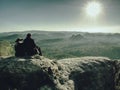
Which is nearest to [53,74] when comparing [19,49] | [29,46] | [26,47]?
[29,46]

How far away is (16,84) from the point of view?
108 ft

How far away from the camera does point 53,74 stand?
115 ft

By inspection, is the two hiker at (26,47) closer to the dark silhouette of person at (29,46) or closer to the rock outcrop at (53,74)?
the dark silhouette of person at (29,46)

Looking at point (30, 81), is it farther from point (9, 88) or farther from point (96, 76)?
point (96, 76)

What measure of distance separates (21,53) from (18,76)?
3789 mm

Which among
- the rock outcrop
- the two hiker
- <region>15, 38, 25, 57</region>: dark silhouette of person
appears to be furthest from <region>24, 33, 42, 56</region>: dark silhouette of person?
the rock outcrop

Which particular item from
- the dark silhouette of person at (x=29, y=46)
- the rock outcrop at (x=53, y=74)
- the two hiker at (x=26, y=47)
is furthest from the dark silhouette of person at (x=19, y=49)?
the rock outcrop at (x=53, y=74)

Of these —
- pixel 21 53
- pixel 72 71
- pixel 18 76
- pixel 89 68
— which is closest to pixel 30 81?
pixel 18 76

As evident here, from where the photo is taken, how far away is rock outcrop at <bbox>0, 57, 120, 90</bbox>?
33.2 meters

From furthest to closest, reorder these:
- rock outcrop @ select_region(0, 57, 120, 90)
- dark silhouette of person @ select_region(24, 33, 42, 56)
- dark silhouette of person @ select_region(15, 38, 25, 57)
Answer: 1. dark silhouette of person @ select_region(15, 38, 25, 57)
2. dark silhouette of person @ select_region(24, 33, 42, 56)
3. rock outcrop @ select_region(0, 57, 120, 90)

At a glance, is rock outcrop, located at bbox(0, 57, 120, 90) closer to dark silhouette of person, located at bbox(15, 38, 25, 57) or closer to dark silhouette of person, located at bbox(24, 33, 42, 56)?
dark silhouette of person, located at bbox(24, 33, 42, 56)

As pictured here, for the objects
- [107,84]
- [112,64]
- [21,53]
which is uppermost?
[21,53]

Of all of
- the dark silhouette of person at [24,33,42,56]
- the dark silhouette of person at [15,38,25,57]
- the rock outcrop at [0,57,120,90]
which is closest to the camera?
the rock outcrop at [0,57,120,90]

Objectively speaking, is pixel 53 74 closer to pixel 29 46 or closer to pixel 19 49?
pixel 29 46
